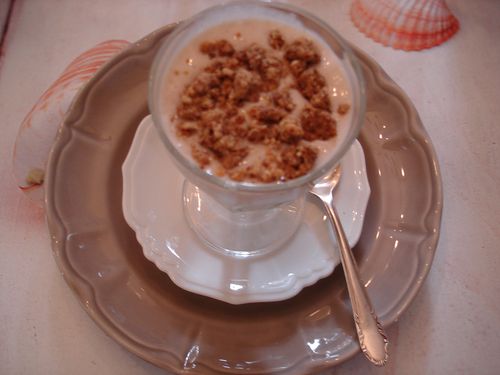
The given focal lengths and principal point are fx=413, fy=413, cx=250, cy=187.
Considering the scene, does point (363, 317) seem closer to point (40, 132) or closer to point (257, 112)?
point (257, 112)

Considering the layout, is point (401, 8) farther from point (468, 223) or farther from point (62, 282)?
point (62, 282)

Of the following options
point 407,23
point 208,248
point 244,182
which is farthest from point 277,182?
point 407,23

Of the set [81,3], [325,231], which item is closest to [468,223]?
[325,231]

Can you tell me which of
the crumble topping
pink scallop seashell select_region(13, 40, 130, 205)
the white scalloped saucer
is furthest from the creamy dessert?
pink scallop seashell select_region(13, 40, 130, 205)

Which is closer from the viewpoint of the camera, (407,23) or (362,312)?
(362,312)

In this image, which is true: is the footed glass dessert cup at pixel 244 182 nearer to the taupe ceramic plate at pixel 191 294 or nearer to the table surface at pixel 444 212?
the taupe ceramic plate at pixel 191 294

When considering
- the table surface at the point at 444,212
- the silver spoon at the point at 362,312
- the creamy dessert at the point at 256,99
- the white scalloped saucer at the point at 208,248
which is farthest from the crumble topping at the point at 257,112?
the table surface at the point at 444,212

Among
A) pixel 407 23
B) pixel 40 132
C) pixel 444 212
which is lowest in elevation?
pixel 444 212
